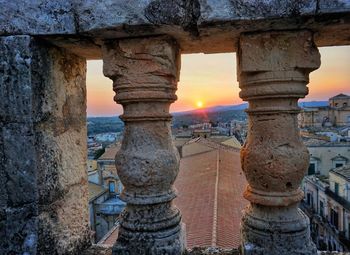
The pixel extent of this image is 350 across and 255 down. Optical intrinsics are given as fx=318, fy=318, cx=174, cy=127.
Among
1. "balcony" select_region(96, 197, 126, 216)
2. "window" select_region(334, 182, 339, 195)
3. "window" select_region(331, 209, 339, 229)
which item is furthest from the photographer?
"balcony" select_region(96, 197, 126, 216)

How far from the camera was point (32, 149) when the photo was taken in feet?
6.18

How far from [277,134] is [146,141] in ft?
2.37

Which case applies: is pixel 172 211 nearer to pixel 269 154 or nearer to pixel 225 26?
pixel 269 154

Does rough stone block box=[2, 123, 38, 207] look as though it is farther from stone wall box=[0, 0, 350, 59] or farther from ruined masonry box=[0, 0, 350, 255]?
stone wall box=[0, 0, 350, 59]

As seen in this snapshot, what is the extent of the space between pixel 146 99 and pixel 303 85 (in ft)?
2.85

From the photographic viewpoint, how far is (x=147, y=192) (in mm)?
1822

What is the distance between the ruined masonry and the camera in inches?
66.9

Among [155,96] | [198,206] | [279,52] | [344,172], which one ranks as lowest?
[344,172]

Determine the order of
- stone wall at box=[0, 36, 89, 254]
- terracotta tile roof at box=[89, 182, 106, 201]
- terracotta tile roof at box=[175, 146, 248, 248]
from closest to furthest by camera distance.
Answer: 1. stone wall at box=[0, 36, 89, 254]
2. terracotta tile roof at box=[175, 146, 248, 248]
3. terracotta tile roof at box=[89, 182, 106, 201]

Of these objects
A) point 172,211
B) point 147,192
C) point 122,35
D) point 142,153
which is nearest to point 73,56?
point 122,35

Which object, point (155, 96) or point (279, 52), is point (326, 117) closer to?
point (279, 52)

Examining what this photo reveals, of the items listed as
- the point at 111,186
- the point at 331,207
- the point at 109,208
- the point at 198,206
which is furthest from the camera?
the point at 111,186

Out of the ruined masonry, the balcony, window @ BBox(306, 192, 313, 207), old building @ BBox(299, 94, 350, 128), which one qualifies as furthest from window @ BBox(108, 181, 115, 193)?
old building @ BBox(299, 94, 350, 128)

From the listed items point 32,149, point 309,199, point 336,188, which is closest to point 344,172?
point 336,188
